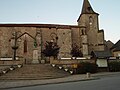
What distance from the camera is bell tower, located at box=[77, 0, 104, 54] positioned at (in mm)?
48375

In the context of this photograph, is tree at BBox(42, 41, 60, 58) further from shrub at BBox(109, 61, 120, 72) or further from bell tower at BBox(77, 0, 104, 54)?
shrub at BBox(109, 61, 120, 72)

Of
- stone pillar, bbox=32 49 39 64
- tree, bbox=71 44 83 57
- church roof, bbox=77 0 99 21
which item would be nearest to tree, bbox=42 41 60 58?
stone pillar, bbox=32 49 39 64

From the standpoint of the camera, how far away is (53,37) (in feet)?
156

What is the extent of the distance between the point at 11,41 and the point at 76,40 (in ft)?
56.9

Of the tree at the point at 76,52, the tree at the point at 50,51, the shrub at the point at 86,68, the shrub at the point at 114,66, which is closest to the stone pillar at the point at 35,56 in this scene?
the tree at the point at 50,51

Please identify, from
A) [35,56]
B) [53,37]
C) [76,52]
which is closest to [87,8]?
[53,37]

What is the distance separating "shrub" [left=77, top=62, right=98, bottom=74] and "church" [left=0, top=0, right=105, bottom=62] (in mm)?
15542

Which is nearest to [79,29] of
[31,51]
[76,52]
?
[76,52]

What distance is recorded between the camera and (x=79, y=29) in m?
49.1

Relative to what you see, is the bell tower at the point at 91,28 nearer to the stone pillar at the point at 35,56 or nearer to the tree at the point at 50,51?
the tree at the point at 50,51

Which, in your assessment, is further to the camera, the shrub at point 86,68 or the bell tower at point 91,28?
the bell tower at point 91,28

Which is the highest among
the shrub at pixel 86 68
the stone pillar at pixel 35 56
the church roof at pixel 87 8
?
the church roof at pixel 87 8

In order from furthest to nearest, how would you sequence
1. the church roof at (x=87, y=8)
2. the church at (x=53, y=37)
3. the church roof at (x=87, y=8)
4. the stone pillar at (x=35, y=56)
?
the church roof at (x=87, y=8)
the church roof at (x=87, y=8)
the church at (x=53, y=37)
the stone pillar at (x=35, y=56)

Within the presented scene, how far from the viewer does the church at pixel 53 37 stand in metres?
43.2
